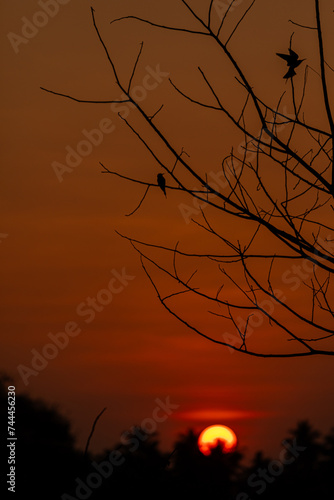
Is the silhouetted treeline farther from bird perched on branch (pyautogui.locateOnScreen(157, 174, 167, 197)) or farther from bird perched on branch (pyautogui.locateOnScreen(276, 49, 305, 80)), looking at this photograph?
bird perched on branch (pyautogui.locateOnScreen(276, 49, 305, 80))

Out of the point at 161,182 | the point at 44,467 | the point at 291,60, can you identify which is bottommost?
the point at 44,467

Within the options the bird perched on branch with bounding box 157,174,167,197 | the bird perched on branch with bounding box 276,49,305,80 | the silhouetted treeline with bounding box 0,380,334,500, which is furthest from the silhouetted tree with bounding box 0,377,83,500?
the bird perched on branch with bounding box 276,49,305,80

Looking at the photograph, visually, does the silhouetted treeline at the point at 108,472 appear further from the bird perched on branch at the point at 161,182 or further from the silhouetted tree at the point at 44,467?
the bird perched on branch at the point at 161,182

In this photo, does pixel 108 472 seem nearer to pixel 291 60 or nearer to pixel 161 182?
pixel 161 182

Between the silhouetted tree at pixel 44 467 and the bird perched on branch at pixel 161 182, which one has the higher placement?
the bird perched on branch at pixel 161 182

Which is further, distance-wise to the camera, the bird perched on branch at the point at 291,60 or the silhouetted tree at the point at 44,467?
the bird perched on branch at the point at 291,60

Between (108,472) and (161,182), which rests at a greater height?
(161,182)

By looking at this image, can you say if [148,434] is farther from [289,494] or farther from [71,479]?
[289,494]

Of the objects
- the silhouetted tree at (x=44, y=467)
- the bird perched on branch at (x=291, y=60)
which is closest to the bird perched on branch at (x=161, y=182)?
the bird perched on branch at (x=291, y=60)

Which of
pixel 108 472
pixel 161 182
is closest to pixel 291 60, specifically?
pixel 161 182

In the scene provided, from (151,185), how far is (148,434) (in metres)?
1.38

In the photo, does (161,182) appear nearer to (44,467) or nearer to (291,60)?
(291,60)

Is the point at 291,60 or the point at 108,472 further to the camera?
the point at 291,60

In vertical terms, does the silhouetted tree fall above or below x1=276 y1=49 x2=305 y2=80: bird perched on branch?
below
